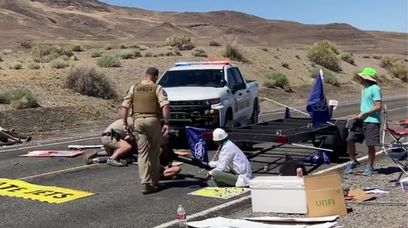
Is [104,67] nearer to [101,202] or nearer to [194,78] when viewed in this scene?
[194,78]

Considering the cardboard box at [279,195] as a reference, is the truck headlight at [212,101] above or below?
above

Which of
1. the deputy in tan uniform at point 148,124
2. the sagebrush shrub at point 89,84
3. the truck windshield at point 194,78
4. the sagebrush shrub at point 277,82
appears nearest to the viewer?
the deputy in tan uniform at point 148,124

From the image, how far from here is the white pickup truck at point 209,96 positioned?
15172 millimetres

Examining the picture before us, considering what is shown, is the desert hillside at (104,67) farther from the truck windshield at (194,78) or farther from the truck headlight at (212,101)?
the truck headlight at (212,101)

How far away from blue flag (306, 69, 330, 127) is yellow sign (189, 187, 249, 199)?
12.0ft

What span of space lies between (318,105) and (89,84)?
60.9 ft

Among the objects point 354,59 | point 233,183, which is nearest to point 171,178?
point 233,183

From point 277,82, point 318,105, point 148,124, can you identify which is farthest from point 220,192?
→ point 277,82

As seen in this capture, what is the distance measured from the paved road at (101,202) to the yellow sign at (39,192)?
220 mm

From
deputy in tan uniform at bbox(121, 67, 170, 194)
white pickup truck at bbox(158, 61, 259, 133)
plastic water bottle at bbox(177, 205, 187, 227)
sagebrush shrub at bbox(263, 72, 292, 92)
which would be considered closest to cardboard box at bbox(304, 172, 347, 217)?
plastic water bottle at bbox(177, 205, 187, 227)

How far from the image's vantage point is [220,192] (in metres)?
9.98

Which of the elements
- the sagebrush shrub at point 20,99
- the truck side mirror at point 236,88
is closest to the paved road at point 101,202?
the truck side mirror at point 236,88

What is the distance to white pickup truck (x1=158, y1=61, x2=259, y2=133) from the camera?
15.2m

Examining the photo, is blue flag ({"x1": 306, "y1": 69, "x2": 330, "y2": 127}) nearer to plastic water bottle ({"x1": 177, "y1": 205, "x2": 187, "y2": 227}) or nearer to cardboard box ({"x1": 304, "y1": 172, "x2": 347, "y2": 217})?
cardboard box ({"x1": 304, "y1": 172, "x2": 347, "y2": 217})
